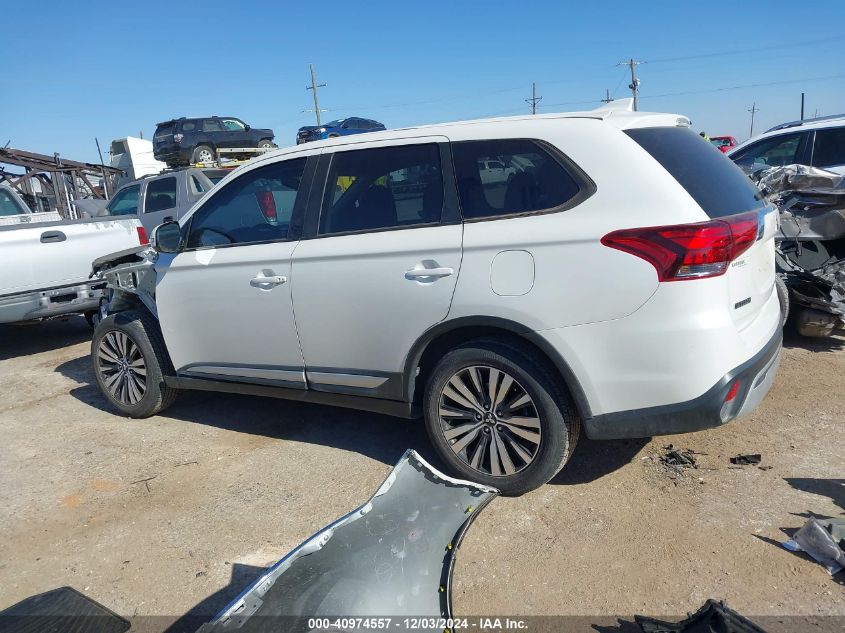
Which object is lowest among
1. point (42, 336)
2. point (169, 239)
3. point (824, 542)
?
point (42, 336)

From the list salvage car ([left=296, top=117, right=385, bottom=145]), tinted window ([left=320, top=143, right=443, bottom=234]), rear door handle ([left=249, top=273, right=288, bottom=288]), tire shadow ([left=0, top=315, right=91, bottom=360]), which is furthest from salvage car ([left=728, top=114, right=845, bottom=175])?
salvage car ([left=296, top=117, right=385, bottom=145])

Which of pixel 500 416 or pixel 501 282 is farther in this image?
pixel 500 416

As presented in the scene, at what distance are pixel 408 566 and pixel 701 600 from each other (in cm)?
120

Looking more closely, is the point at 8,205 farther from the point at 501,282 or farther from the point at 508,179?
the point at 501,282

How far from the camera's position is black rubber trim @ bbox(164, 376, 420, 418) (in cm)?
371

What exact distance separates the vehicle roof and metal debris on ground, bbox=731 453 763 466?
6.33 ft

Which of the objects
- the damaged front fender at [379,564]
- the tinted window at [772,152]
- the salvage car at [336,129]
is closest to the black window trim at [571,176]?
the damaged front fender at [379,564]

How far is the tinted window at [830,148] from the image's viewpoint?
7613mm

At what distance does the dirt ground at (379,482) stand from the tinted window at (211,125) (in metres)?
18.4

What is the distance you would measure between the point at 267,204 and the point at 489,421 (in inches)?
83.2

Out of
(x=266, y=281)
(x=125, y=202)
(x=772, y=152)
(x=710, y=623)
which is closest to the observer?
(x=710, y=623)

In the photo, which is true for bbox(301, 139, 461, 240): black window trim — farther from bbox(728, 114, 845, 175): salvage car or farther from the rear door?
bbox(728, 114, 845, 175): salvage car

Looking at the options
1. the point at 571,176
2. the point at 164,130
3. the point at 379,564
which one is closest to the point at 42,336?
the point at 379,564

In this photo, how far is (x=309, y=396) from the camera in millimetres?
4051
